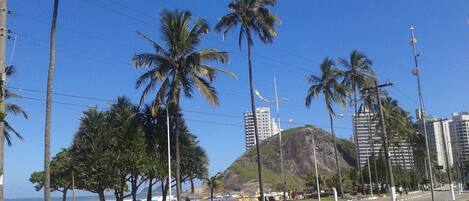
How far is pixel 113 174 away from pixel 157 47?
12790 mm

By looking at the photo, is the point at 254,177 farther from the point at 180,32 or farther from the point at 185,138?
the point at 180,32

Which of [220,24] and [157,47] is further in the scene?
[220,24]

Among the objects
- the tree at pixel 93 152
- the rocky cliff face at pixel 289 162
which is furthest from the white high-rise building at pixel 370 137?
the rocky cliff face at pixel 289 162

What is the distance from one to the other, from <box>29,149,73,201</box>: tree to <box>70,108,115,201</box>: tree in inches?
57.8

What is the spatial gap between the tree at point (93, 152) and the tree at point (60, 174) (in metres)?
1.47

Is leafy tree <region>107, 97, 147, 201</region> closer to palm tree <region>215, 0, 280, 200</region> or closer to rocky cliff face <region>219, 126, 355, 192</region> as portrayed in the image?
palm tree <region>215, 0, 280, 200</region>

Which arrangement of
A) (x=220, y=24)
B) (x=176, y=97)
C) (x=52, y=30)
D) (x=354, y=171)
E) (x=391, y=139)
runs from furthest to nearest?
(x=354, y=171)
(x=391, y=139)
(x=220, y=24)
(x=176, y=97)
(x=52, y=30)

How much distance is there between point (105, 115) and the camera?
43125 mm

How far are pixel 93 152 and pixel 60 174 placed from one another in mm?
7832

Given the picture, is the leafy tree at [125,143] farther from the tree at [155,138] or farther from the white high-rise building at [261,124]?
the white high-rise building at [261,124]

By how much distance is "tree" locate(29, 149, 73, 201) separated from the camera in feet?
147

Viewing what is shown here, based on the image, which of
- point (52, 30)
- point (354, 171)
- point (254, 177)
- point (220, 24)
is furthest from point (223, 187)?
point (52, 30)

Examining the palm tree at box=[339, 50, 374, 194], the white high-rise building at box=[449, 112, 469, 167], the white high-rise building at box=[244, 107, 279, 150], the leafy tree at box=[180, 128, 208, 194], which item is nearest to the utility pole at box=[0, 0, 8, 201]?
the leafy tree at box=[180, 128, 208, 194]

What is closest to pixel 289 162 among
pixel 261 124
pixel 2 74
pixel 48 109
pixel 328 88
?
pixel 261 124
